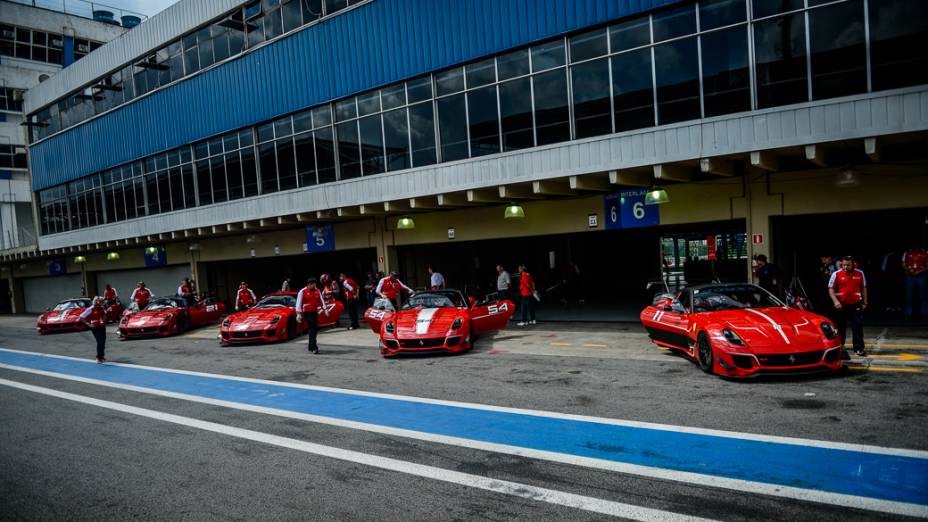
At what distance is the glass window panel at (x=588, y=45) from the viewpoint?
41.1 ft

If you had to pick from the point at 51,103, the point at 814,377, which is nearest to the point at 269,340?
the point at 814,377

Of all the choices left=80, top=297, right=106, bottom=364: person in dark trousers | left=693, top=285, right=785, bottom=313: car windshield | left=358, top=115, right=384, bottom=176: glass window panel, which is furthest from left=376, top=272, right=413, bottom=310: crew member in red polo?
left=693, top=285, right=785, bottom=313: car windshield

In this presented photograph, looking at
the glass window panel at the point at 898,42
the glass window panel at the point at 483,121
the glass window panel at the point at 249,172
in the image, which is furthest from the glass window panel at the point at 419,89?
the glass window panel at the point at 898,42

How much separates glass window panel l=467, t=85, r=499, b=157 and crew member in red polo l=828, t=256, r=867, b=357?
806 cm

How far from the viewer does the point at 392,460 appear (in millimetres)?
5234

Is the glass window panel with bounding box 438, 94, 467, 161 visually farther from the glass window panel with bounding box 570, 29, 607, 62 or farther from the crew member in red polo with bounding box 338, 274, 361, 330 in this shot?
the crew member in red polo with bounding box 338, 274, 361, 330

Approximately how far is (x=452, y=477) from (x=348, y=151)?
14235mm

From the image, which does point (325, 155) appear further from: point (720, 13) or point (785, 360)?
point (785, 360)

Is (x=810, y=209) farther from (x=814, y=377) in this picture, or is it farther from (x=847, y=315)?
(x=814, y=377)

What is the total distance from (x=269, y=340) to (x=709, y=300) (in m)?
10.7

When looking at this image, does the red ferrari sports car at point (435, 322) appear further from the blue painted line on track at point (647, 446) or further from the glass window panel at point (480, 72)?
the glass window panel at point (480, 72)

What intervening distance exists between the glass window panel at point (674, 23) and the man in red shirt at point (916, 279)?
21.4ft

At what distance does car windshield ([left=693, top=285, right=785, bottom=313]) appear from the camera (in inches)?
335

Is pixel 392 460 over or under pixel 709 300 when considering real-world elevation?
under
